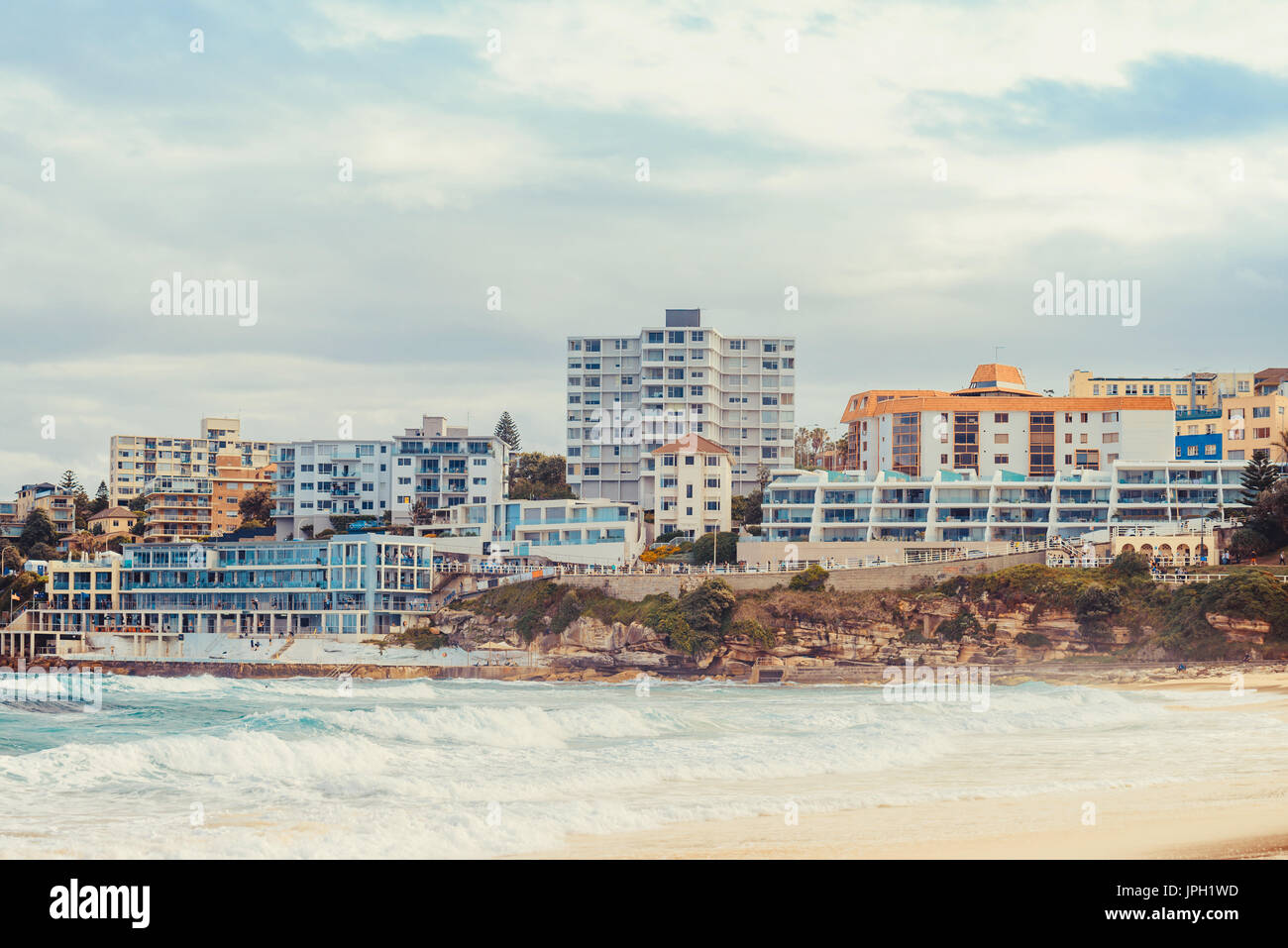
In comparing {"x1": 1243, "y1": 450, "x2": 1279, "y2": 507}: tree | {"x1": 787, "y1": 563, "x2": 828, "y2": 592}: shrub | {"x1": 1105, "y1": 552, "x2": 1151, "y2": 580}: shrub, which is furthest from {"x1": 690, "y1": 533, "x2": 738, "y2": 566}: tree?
{"x1": 1243, "y1": 450, "x2": 1279, "y2": 507}: tree

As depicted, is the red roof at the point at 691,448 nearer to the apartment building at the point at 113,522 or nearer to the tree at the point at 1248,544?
the tree at the point at 1248,544

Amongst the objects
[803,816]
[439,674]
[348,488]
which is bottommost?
[439,674]

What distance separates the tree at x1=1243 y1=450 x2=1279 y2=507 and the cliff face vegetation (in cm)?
1591

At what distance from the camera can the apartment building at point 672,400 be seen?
112188 millimetres

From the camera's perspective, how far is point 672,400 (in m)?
112

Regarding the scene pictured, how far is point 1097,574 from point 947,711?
25.8 m

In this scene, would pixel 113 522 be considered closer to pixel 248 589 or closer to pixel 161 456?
pixel 161 456

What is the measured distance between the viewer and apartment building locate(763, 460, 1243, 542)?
83.9 m

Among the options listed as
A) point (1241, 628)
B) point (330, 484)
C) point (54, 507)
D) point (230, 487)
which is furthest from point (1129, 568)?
point (54, 507)

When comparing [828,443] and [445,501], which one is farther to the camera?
[828,443]

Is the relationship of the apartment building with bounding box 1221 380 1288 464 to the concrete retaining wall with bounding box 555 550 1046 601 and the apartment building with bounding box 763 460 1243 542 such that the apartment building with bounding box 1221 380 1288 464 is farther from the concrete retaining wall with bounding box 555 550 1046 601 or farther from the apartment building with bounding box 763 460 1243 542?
the concrete retaining wall with bounding box 555 550 1046 601

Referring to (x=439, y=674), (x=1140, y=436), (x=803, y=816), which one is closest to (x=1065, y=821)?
(x=803, y=816)
